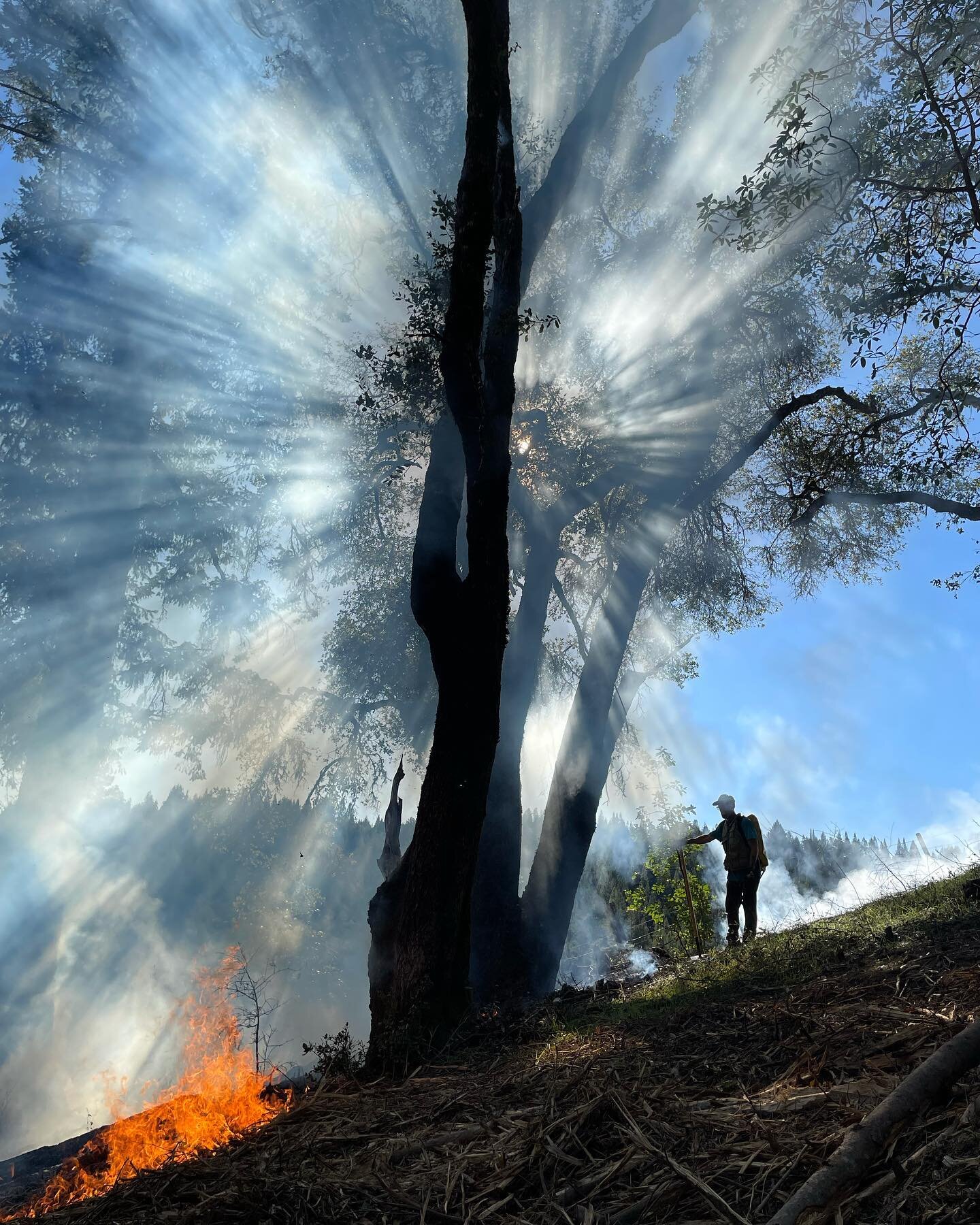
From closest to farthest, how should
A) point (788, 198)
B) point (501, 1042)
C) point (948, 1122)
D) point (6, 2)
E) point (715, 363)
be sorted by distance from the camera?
1. point (948, 1122)
2. point (501, 1042)
3. point (788, 198)
4. point (715, 363)
5. point (6, 2)

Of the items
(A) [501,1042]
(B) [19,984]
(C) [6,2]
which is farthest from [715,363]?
(B) [19,984]

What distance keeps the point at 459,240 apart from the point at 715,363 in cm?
951

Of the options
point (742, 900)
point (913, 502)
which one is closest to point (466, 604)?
point (742, 900)

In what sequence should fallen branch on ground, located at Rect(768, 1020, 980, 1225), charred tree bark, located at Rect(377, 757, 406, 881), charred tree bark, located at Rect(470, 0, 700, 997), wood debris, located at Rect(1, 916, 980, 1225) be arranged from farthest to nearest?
charred tree bark, located at Rect(470, 0, 700, 997) < charred tree bark, located at Rect(377, 757, 406, 881) < wood debris, located at Rect(1, 916, 980, 1225) < fallen branch on ground, located at Rect(768, 1020, 980, 1225)

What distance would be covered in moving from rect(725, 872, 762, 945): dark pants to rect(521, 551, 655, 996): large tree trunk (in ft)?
7.23

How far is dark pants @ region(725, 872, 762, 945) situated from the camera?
1057 centimetres

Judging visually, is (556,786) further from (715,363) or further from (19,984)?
(19,984)

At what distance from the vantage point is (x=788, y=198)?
830 cm

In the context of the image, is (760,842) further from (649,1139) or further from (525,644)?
(649,1139)

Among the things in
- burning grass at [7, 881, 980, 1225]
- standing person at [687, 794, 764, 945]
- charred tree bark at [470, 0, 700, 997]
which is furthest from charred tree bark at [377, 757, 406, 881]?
standing person at [687, 794, 764, 945]

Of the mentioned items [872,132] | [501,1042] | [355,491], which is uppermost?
[355,491]

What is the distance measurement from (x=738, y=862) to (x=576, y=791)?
2.55 metres

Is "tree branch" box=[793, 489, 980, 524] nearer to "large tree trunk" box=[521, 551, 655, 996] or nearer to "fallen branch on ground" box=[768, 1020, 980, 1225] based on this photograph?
"large tree trunk" box=[521, 551, 655, 996]

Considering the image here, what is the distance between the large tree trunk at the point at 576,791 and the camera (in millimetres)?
10531
